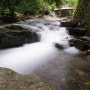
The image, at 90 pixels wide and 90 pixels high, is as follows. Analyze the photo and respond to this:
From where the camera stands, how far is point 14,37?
23.8 ft

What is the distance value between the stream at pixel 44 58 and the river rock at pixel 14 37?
0.26m

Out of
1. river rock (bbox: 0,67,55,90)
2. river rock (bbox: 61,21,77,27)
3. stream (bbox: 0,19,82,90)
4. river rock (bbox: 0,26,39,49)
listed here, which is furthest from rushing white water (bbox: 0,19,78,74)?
river rock (bbox: 0,67,55,90)

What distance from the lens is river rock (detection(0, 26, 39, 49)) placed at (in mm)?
7036

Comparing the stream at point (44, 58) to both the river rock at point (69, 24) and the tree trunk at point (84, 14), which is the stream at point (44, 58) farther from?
the tree trunk at point (84, 14)

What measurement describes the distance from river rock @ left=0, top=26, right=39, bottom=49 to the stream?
0.86ft

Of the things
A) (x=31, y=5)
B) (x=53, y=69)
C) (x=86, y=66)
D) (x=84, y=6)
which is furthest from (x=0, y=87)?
(x=31, y=5)

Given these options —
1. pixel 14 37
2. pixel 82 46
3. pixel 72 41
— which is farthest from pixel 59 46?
pixel 14 37

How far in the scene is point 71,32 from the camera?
29.9ft

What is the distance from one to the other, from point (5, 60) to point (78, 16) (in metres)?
6.99

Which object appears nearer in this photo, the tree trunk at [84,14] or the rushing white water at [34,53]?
the rushing white water at [34,53]

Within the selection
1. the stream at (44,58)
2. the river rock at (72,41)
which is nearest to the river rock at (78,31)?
the stream at (44,58)

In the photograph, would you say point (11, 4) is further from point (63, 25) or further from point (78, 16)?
point (78, 16)

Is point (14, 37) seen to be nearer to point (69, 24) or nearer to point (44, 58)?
point (44, 58)

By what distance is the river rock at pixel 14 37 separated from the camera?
23.1ft
